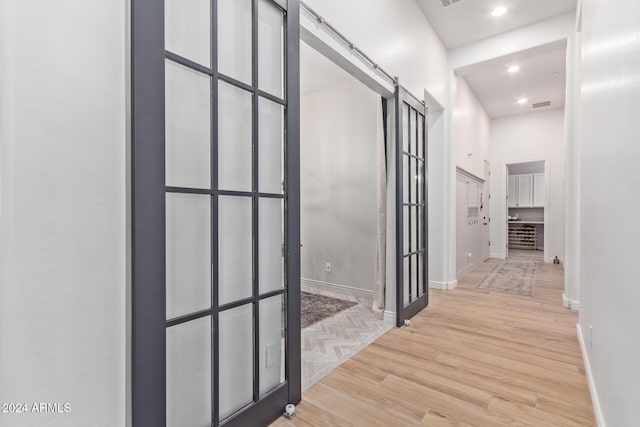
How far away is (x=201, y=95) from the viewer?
51.5 inches

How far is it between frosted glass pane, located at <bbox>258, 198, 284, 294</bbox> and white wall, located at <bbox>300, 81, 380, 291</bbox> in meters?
2.31

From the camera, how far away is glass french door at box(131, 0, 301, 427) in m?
1.08

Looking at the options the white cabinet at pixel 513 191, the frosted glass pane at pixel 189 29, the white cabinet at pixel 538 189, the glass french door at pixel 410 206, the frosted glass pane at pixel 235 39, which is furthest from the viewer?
the white cabinet at pixel 513 191

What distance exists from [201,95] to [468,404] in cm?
216

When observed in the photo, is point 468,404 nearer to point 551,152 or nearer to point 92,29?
point 92,29

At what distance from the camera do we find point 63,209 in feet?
3.00

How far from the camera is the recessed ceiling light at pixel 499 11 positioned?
344cm

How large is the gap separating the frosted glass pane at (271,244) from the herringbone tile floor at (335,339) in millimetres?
804

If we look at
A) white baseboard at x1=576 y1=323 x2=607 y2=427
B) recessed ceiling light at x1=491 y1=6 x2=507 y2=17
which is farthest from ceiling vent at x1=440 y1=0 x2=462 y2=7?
white baseboard at x1=576 y1=323 x2=607 y2=427

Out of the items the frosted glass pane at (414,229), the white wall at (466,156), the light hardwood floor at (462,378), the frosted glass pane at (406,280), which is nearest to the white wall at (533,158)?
the white wall at (466,156)

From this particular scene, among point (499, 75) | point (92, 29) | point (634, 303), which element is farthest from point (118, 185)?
point (499, 75)

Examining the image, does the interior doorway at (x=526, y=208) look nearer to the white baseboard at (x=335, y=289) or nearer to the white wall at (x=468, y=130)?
the white wall at (x=468, y=130)

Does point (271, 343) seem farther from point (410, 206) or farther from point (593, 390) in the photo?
point (410, 206)

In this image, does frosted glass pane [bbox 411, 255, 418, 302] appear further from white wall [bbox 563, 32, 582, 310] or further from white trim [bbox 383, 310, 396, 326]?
white wall [bbox 563, 32, 582, 310]
